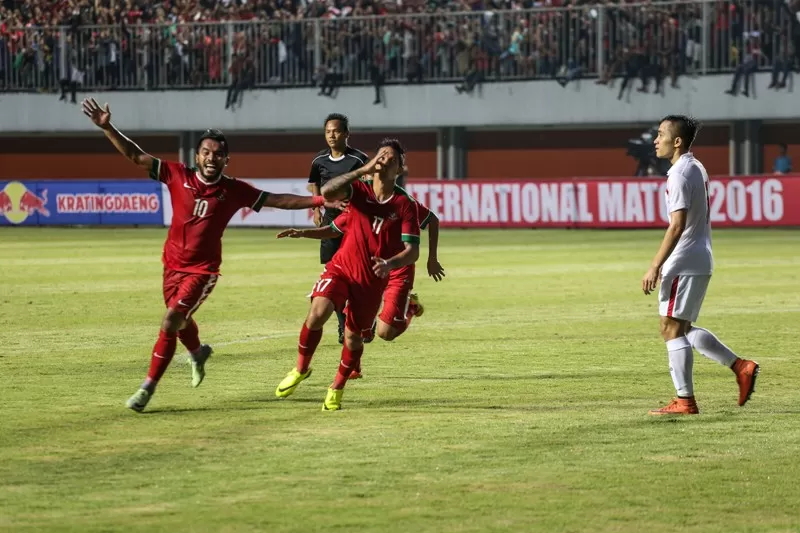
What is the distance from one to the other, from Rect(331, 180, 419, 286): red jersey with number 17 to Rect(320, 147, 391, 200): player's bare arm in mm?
300

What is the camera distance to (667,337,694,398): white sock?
31.0ft

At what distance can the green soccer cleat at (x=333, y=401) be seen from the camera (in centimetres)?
973

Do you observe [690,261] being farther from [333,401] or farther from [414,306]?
[414,306]

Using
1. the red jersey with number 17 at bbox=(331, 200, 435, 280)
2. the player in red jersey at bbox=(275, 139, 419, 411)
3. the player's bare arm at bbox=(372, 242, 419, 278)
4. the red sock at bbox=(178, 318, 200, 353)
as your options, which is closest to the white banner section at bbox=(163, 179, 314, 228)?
the red jersey with number 17 at bbox=(331, 200, 435, 280)

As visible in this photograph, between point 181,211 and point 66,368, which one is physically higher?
point 181,211

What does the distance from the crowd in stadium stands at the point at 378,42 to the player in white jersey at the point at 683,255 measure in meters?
32.2

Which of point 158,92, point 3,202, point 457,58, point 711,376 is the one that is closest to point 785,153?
point 457,58

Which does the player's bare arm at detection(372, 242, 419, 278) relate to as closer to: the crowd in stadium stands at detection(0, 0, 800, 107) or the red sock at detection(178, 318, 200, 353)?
the red sock at detection(178, 318, 200, 353)

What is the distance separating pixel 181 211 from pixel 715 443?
396 cm

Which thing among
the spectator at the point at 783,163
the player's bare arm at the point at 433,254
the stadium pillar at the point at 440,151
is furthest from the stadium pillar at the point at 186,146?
the player's bare arm at the point at 433,254

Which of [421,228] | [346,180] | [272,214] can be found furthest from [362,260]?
[272,214]

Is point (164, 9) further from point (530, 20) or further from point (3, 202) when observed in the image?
point (530, 20)

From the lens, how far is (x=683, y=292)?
9.36 meters

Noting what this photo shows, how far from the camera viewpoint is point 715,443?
8.40m
